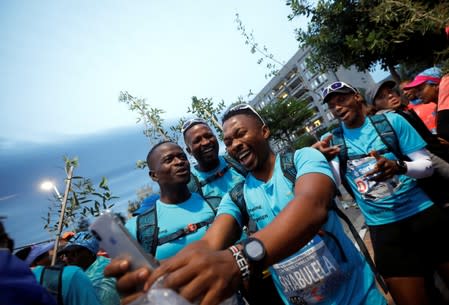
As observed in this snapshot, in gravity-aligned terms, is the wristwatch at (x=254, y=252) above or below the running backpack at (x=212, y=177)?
below

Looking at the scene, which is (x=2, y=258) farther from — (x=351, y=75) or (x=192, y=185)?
(x=351, y=75)

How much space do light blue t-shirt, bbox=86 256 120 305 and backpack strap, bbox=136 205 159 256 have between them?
2.90 ft

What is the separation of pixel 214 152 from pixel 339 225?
2.47 m

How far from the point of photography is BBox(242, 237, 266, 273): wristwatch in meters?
0.94

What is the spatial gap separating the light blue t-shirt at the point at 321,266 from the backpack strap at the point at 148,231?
127cm

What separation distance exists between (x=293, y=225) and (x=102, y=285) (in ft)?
11.1

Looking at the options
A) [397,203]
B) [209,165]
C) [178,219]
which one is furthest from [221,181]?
[397,203]

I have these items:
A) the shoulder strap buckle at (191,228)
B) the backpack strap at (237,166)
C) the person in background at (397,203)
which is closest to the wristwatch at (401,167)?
the person in background at (397,203)

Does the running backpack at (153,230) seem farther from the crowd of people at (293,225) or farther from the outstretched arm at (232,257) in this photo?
the outstretched arm at (232,257)

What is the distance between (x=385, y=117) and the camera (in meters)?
2.78

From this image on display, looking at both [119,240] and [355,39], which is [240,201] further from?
[355,39]

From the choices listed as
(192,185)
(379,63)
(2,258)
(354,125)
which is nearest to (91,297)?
(2,258)

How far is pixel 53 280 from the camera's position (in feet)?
6.79

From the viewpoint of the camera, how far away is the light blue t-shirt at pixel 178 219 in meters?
2.87
